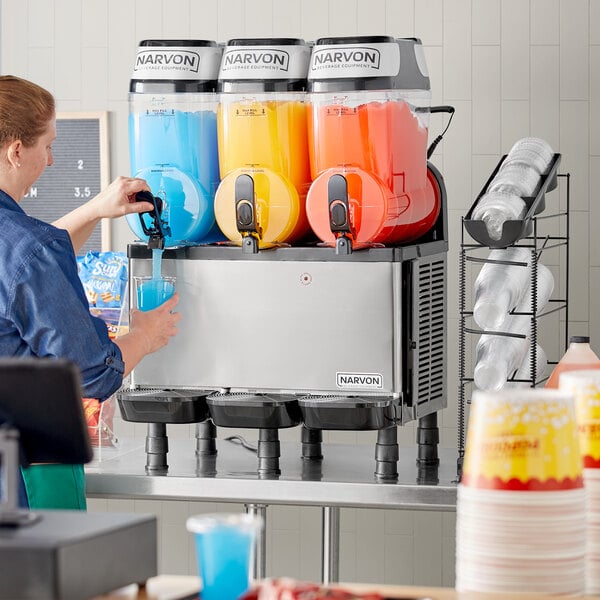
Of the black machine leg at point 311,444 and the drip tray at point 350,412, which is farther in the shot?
the black machine leg at point 311,444

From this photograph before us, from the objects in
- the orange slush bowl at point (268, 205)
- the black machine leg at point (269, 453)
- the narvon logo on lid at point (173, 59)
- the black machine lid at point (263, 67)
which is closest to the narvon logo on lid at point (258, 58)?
the black machine lid at point (263, 67)

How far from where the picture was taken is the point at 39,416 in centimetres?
147

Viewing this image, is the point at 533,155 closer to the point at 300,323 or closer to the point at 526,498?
the point at 300,323

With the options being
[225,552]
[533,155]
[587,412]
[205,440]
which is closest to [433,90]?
[533,155]

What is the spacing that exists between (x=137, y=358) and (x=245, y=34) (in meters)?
1.28

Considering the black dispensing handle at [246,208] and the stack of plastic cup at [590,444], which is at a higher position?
the black dispensing handle at [246,208]

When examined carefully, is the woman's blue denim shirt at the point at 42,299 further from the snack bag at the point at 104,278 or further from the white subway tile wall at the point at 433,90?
the white subway tile wall at the point at 433,90

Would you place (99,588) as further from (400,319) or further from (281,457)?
(281,457)

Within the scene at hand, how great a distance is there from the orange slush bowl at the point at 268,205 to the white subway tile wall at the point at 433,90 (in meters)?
0.80

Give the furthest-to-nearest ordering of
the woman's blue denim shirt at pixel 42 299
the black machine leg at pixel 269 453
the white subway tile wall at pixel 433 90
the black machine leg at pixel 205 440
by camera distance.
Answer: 1. the white subway tile wall at pixel 433 90
2. the black machine leg at pixel 205 440
3. the black machine leg at pixel 269 453
4. the woman's blue denim shirt at pixel 42 299

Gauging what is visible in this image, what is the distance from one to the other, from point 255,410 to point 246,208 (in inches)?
16.7

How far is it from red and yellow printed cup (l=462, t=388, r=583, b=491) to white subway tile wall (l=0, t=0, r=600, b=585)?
1691 millimetres

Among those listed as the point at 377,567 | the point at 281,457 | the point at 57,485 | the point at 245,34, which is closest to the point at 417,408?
the point at 281,457

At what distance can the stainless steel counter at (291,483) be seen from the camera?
8.34ft
